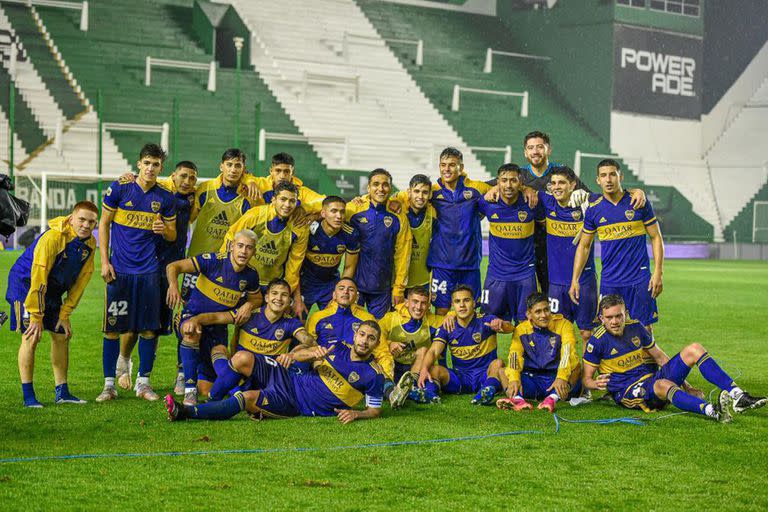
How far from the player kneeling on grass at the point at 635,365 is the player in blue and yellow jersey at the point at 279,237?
233cm

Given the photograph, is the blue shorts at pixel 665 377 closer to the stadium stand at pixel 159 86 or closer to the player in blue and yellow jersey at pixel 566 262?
the player in blue and yellow jersey at pixel 566 262

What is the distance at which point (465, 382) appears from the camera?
25.2ft

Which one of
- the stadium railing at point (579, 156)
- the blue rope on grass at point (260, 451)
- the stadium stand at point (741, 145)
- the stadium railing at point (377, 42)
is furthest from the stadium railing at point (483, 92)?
the blue rope on grass at point (260, 451)

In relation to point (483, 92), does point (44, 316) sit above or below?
below

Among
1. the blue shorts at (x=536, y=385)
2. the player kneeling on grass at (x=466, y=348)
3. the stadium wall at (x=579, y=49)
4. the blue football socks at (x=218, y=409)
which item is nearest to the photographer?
the blue football socks at (x=218, y=409)

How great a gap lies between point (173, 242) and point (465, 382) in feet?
8.28

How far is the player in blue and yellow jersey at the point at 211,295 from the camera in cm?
712

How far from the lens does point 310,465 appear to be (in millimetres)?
5109

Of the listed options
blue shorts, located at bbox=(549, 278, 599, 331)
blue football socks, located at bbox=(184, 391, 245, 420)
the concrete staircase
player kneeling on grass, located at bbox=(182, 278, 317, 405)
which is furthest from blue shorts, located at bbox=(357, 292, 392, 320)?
the concrete staircase

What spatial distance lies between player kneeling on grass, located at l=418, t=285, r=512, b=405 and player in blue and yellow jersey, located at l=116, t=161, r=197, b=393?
6.84 feet

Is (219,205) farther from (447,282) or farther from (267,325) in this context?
(447,282)

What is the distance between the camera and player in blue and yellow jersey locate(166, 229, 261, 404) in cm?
712

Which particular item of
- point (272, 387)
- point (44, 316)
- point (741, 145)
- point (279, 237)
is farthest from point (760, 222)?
point (44, 316)

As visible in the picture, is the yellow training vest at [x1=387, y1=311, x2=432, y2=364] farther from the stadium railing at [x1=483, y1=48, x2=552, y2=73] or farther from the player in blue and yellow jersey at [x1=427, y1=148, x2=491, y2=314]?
the stadium railing at [x1=483, y1=48, x2=552, y2=73]
